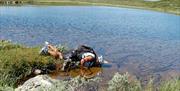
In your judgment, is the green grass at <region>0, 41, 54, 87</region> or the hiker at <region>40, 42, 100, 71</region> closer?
the green grass at <region>0, 41, 54, 87</region>

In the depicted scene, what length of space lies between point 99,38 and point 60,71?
1568cm

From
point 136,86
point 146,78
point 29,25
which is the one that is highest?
point 136,86

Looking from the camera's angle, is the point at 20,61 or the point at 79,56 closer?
the point at 20,61

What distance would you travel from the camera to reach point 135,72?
19.8 meters

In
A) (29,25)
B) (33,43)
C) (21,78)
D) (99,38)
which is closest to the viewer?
(21,78)

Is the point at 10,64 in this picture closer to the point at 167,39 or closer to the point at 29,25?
the point at 167,39

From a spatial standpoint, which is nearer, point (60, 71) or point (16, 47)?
point (60, 71)

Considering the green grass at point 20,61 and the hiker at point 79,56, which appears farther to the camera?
the hiker at point 79,56

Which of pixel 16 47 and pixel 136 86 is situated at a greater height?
pixel 136 86

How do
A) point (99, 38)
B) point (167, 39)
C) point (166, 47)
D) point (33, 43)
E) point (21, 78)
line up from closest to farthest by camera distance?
point (21, 78) < point (33, 43) < point (166, 47) < point (99, 38) < point (167, 39)

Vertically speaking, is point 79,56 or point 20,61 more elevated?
point 20,61

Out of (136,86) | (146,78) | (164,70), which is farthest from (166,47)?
(136,86)

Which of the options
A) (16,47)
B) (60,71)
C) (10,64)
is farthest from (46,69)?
(16,47)

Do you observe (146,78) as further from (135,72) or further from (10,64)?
(10,64)
